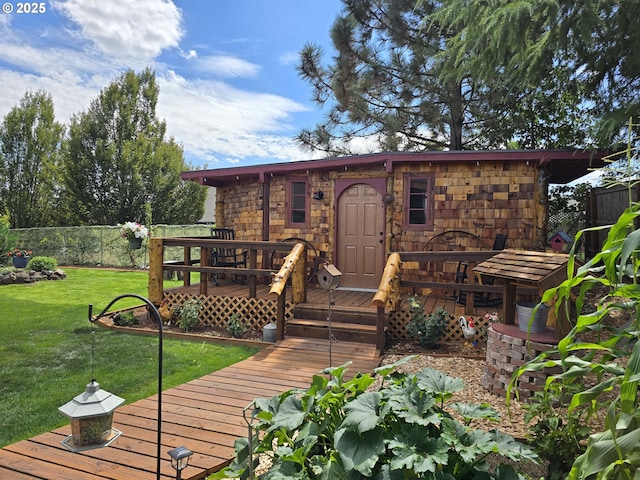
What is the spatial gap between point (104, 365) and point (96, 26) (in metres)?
12.5

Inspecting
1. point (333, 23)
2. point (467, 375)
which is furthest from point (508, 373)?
point (333, 23)

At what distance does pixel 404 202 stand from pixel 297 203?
7.04ft

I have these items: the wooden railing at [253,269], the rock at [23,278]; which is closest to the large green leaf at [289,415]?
the wooden railing at [253,269]

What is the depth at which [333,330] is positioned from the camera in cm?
566

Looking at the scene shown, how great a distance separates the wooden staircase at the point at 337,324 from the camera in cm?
555

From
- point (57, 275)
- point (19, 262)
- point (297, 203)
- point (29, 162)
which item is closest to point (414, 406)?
point (297, 203)

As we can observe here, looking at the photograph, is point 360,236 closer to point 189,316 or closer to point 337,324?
point 337,324

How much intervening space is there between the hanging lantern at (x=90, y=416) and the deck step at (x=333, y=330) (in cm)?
394

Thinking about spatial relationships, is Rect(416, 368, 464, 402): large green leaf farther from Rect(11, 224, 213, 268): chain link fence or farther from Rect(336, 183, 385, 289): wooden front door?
Rect(11, 224, 213, 268): chain link fence

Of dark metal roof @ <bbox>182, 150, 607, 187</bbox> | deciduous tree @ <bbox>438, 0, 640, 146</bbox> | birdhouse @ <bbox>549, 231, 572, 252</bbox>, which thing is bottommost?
birdhouse @ <bbox>549, 231, 572, 252</bbox>

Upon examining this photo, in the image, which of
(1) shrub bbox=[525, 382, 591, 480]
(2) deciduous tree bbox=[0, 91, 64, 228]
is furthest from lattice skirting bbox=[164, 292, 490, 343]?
(2) deciduous tree bbox=[0, 91, 64, 228]

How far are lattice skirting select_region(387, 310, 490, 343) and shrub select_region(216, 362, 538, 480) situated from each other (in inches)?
141

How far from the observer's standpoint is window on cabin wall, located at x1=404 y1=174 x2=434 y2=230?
7293mm

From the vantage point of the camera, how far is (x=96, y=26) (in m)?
13.1
